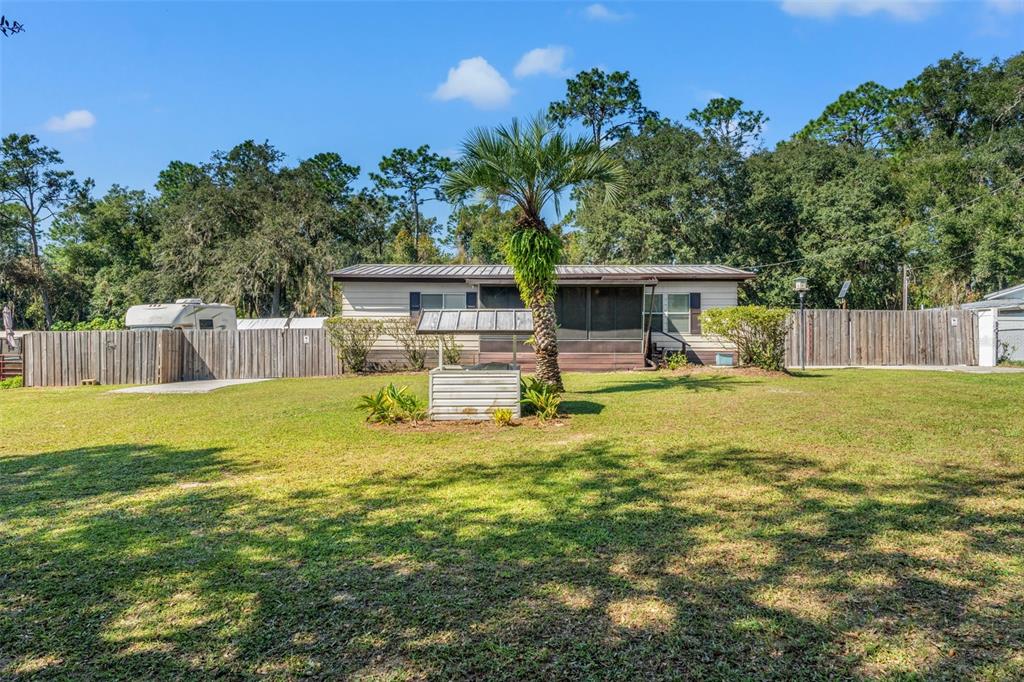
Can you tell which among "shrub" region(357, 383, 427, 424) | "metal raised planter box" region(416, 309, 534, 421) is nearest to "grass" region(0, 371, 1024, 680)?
"shrub" region(357, 383, 427, 424)

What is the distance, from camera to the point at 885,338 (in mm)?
18516

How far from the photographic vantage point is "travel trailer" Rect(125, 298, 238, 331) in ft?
64.9

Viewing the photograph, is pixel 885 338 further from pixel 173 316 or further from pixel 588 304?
pixel 173 316

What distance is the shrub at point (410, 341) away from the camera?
17.8m

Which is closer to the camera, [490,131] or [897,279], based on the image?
[490,131]

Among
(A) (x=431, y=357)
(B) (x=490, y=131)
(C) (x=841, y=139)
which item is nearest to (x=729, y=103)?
(C) (x=841, y=139)

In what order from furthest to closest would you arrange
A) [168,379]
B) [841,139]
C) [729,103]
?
[841,139], [729,103], [168,379]

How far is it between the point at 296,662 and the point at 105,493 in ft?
12.1

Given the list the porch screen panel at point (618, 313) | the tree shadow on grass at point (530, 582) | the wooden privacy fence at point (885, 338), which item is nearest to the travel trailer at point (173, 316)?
the porch screen panel at point (618, 313)

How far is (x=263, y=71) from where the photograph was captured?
1459cm

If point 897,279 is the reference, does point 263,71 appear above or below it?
above

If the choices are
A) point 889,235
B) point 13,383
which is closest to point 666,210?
point 889,235

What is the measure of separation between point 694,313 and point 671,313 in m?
0.72

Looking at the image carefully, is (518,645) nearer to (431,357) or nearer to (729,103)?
(431,357)
